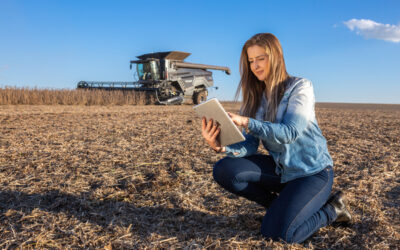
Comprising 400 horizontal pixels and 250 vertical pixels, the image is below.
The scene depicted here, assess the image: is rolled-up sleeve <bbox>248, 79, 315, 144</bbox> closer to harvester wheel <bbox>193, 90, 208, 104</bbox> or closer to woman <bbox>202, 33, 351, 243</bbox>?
woman <bbox>202, 33, 351, 243</bbox>

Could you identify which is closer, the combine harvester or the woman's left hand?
the woman's left hand

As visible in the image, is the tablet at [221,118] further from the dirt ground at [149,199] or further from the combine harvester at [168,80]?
the combine harvester at [168,80]

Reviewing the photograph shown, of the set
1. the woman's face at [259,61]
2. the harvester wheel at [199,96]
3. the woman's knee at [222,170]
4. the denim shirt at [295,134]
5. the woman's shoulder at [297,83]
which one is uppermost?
the harvester wheel at [199,96]

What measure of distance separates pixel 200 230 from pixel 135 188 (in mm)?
1029

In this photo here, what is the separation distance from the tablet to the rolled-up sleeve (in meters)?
0.11

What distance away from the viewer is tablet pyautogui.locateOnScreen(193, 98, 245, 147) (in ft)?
5.98

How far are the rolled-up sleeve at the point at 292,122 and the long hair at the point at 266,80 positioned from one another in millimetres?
150

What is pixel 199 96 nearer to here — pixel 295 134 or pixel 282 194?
pixel 282 194

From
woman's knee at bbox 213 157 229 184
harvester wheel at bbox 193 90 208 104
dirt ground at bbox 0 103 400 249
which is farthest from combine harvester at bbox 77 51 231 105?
woman's knee at bbox 213 157 229 184

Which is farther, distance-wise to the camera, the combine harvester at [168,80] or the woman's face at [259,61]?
the combine harvester at [168,80]

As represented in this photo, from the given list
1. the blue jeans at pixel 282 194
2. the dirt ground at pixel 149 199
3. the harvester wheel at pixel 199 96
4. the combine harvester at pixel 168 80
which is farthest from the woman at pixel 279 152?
the harvester wheel at pixel 199 96

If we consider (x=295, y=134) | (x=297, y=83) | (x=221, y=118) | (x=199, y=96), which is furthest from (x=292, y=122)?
(x=199, y=96)

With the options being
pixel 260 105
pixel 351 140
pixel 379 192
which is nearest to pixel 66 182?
pixel 260 105

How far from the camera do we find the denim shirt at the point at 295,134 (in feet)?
6.06
